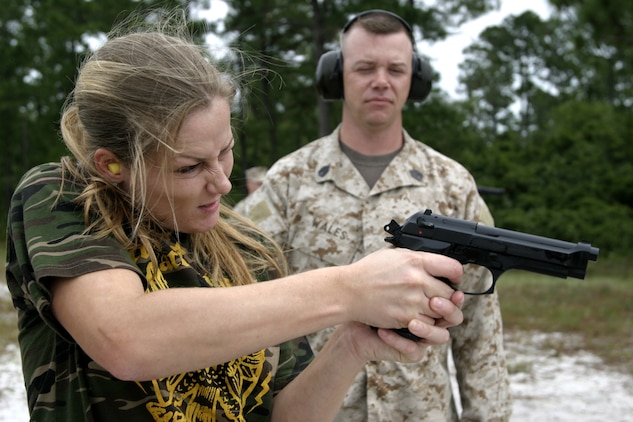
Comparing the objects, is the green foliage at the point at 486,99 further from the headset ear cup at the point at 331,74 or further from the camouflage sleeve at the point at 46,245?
the camouflage sleeve at the point at 46,245

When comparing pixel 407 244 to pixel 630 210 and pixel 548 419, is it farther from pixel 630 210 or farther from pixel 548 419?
pixel 630 210

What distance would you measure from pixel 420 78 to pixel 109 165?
2056 millimetres

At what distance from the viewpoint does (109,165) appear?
1583 mm

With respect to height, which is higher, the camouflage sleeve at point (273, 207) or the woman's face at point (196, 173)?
the woman's face at point (196, 173)

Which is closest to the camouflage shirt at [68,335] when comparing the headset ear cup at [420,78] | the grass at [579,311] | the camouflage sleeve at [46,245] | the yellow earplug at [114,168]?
the camouflage sleeve at [46,245]

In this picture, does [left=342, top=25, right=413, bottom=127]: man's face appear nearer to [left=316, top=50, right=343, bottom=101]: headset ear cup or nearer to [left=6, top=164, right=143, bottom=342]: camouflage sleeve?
[left=316, top=50, right=343, bottom=101]: headset ear cup

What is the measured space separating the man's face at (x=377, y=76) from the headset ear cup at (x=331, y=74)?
0.27 ft

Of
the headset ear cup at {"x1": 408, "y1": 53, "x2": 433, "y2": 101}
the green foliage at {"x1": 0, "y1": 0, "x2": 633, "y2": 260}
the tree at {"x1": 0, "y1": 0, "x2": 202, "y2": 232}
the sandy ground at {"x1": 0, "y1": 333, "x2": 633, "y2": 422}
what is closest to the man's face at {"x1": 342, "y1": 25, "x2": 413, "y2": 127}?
the headset ear cup at {"x1": 408, "y1": 53, "x2": 433, "y2": 101}

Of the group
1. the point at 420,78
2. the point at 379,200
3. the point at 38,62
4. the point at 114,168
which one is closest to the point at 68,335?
the point at 114,168

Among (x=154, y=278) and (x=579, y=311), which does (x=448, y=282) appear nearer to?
(x=154, y=278)

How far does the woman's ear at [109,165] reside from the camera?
1563 millimetres

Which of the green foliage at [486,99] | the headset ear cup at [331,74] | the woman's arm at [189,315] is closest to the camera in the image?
the woman's arm at [189,315]

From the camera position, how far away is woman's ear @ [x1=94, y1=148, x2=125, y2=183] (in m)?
1.56

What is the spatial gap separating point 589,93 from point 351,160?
104 feet
